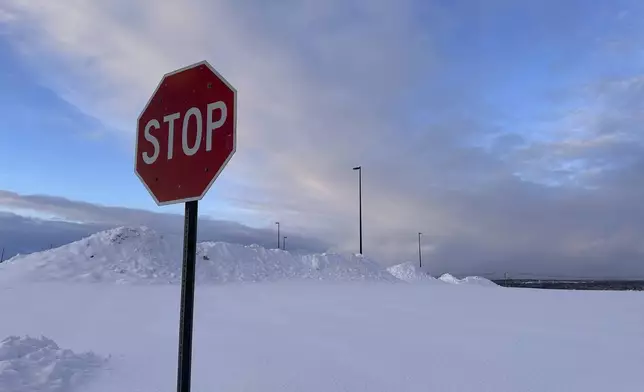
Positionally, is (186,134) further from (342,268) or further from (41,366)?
(342,268)

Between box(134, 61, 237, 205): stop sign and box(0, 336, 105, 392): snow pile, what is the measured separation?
3249mm

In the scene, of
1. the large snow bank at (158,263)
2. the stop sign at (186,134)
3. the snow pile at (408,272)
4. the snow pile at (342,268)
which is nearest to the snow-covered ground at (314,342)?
the stop sign at (186,134)

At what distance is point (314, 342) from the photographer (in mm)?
7496

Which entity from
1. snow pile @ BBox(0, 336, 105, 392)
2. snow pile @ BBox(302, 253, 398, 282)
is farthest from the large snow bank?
snow pile @ BBox(0, 336, 105, 392)

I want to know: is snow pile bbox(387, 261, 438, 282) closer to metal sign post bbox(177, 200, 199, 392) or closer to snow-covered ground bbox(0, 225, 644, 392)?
snow-covered ground bbox(0, 225, 644, 392)

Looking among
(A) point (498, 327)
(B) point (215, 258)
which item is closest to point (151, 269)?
(B) point (215, 258)

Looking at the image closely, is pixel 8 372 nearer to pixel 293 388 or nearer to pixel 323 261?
pixel 293 388

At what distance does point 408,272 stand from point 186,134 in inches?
1505

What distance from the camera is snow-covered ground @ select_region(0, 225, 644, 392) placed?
5164 mm

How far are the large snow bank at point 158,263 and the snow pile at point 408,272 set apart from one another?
681cm

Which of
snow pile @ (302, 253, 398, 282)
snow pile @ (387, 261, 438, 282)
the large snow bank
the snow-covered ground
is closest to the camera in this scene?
the snow-covered ground

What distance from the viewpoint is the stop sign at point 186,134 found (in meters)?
2.56

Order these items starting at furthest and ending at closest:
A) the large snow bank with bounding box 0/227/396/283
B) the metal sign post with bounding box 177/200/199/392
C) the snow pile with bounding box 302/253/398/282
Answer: the snow pile with bounding box 302/253/398/282 < the large snow bank with bounding box 0/227/396/283 < the metal sign post with bounding box 177/200/199/392

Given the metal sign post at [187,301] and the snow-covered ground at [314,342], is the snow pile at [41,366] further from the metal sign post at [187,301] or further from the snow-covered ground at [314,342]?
the metal sign post at [187,301]
